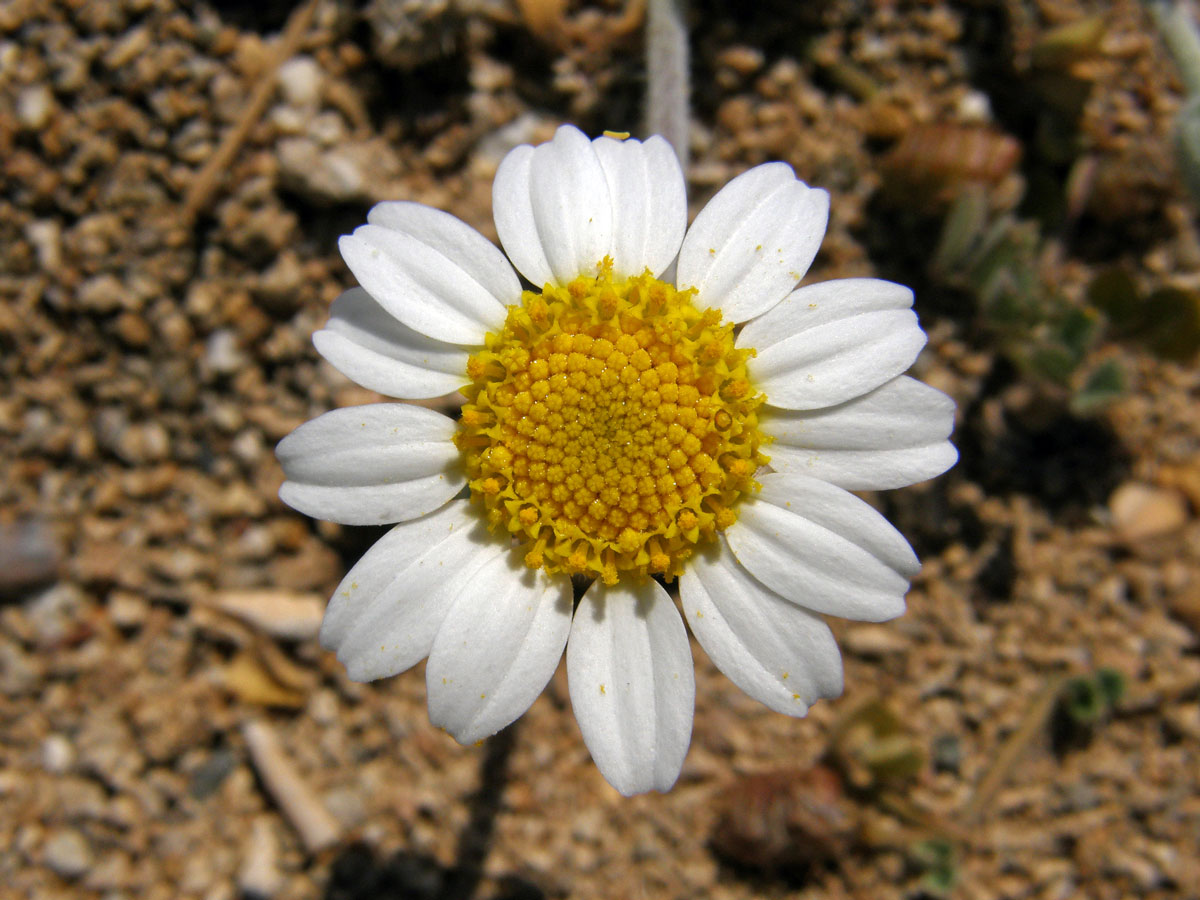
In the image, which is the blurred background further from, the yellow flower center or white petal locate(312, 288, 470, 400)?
the yellow flower center

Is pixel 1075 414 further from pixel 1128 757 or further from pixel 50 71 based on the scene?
pixel 50 71

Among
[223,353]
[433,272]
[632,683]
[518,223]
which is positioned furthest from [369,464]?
[223,353]

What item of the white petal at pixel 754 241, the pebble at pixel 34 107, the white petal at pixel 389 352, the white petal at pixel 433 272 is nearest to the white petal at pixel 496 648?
the white petal at pixel 389 352

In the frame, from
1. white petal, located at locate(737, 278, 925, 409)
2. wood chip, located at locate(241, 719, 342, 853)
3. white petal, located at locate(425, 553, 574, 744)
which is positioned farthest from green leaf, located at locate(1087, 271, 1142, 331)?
wood chip, located at locate(241, 719, 342, 853)

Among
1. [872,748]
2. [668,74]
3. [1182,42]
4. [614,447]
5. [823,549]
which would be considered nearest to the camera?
[823,549]

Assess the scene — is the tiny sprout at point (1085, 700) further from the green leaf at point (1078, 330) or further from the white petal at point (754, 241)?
the white petal at point (754, 241)

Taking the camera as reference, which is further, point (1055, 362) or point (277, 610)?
point (277, 610)

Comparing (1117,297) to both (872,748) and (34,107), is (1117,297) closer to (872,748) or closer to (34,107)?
(872,748)
